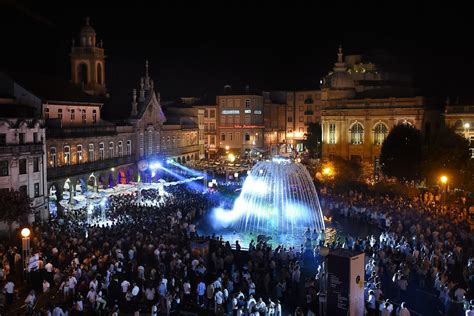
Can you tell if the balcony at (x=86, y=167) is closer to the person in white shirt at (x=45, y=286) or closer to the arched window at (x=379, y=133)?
the person in white shirt at (x=45, y=286)

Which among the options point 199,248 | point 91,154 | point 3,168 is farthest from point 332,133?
point 199,248

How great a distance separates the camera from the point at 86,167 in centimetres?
5216

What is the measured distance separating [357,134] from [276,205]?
40218mm

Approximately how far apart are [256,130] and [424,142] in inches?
1751

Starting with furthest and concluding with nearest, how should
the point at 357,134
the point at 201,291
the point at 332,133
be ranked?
the point at 332,133 < the point at 357,134 < the point at 201,291

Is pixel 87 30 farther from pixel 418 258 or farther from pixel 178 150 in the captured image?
pixel 418 258

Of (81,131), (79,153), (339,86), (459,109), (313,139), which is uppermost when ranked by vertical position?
(339,86)

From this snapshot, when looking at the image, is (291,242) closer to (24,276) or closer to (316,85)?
(24,276)

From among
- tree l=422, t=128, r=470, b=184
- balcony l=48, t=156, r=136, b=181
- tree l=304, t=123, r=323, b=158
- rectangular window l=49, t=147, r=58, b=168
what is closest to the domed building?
tree l=304, t=123, r=323, b=158

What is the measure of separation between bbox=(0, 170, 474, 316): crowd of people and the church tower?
129 feet

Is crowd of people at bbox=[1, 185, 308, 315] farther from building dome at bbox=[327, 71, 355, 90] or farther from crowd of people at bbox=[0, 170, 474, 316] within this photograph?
building dome at bbox=[327, 71, 355, 90]

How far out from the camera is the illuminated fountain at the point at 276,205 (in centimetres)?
3838

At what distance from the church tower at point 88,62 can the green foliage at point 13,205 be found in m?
37.9

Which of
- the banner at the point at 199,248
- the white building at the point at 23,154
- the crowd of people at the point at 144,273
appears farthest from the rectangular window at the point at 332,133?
the banner at the point at 199,248
